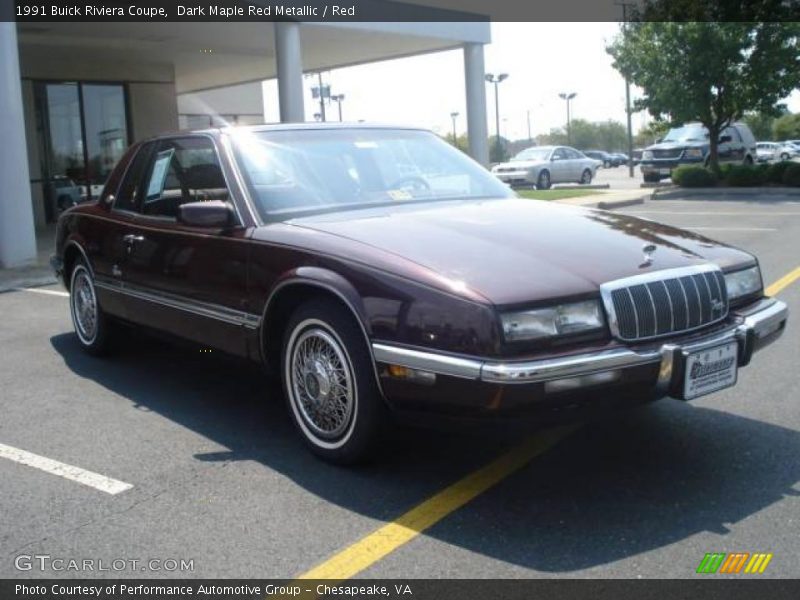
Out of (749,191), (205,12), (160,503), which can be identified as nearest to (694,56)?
(749,191)

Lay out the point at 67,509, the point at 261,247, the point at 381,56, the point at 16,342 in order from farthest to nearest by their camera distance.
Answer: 1. the point at 381,56
2. the point at 16,342
3. the point at 261,247
4. the point at 67,509

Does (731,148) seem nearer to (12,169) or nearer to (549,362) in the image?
(12,169)

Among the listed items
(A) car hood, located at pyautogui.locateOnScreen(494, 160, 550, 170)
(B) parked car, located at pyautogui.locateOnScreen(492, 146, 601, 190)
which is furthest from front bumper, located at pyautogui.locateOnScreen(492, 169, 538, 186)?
(A) car hood, located at pyautogui.locateOnScreen(494, 160, 550, 170)

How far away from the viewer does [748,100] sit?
22938mm

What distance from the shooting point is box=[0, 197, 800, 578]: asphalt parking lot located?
3.19m

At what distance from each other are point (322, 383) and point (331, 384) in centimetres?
6

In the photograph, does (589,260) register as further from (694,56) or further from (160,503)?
(694,56)

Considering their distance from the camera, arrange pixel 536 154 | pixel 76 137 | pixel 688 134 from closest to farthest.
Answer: pixel 76 137
pixel 688 134
pixel 536 154

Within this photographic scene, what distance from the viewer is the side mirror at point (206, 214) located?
177 inches

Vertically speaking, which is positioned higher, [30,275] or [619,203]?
[619,203]

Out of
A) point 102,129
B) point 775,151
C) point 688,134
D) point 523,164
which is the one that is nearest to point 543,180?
point 523,164

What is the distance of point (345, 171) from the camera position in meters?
4.93

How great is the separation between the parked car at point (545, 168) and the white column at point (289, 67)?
1289 centimetres

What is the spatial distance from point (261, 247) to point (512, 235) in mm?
1251
